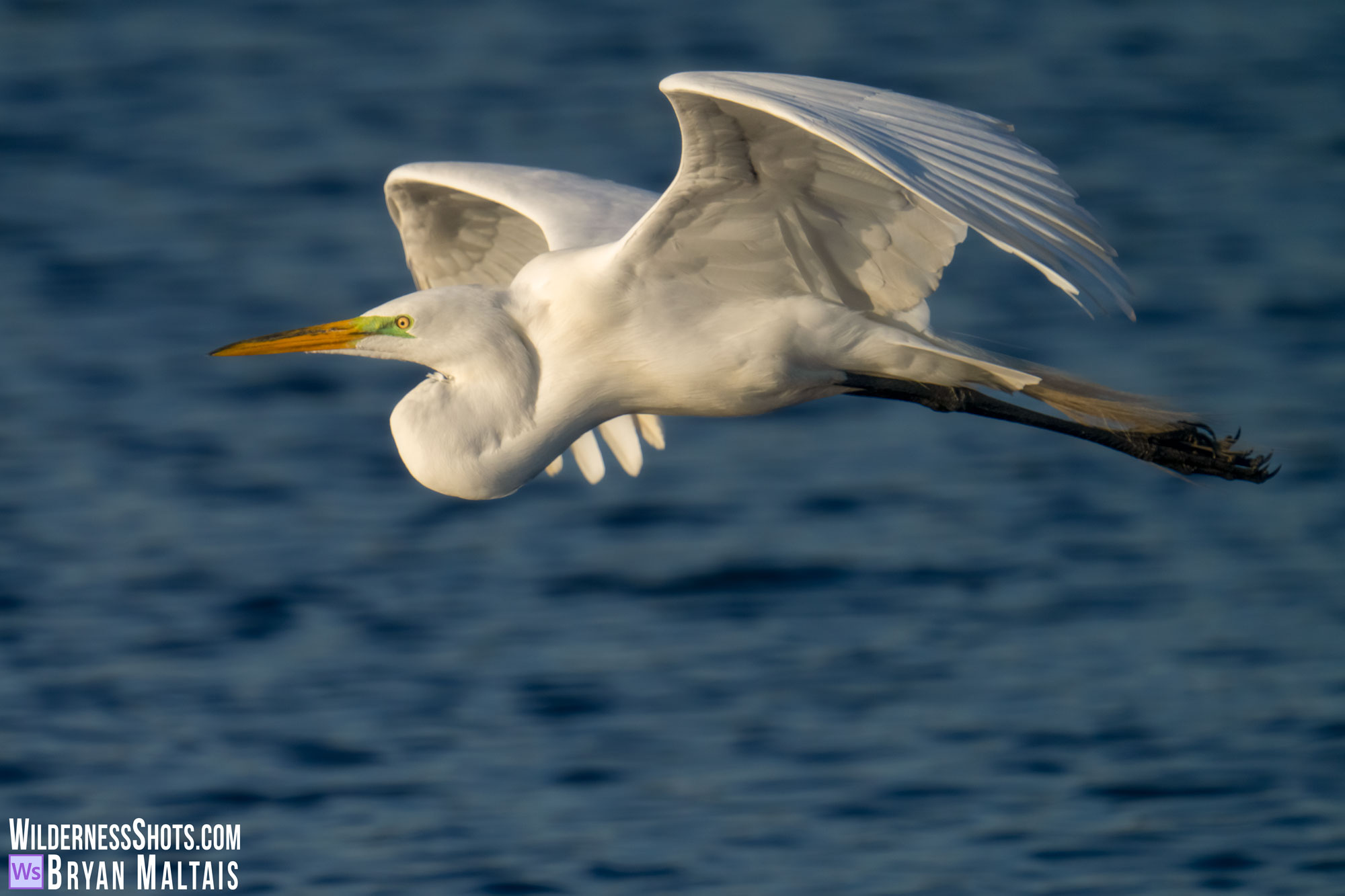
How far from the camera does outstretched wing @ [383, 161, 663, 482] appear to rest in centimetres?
659

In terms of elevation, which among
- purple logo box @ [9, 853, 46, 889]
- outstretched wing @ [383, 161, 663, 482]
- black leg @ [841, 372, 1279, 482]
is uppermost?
outstretched wing @ [383, 161, 663, 482]

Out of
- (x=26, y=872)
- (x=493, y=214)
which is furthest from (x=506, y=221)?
(x=26, y=872)

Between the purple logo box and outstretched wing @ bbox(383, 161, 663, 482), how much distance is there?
2.88 metres

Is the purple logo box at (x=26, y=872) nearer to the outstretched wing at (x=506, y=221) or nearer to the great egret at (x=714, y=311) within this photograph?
the outstretched wing at (x=506, y=221)

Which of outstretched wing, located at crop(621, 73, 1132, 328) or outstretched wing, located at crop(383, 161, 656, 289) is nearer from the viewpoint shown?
outstretched wing, located at crop(621, 73, 1132, 328)

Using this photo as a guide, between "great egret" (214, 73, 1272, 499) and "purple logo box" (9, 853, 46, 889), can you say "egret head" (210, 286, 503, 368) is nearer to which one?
"great egret" (214, 73, 1272, 499)

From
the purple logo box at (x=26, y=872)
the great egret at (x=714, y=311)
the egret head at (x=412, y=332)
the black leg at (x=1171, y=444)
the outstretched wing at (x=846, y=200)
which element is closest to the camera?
the outstretched wing at (x=846, y=200)

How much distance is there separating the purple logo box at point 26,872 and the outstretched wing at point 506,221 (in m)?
2.88

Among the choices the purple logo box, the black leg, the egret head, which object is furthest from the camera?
the purple logo box

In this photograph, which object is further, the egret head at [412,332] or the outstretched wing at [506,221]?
the outstretched wing at [506,221]

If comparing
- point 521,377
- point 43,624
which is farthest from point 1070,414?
point 43,624

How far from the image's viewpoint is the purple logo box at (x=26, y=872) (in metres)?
8.08

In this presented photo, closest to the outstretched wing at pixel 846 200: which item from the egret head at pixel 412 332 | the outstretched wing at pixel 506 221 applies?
the egret head at pixel 412 332

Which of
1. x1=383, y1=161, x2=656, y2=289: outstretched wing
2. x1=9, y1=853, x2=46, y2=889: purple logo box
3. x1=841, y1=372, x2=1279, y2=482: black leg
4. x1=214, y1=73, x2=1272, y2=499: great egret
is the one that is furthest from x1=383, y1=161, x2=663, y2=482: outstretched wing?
x1=9, y1=853, x2=46, y2=889: purple logo box
